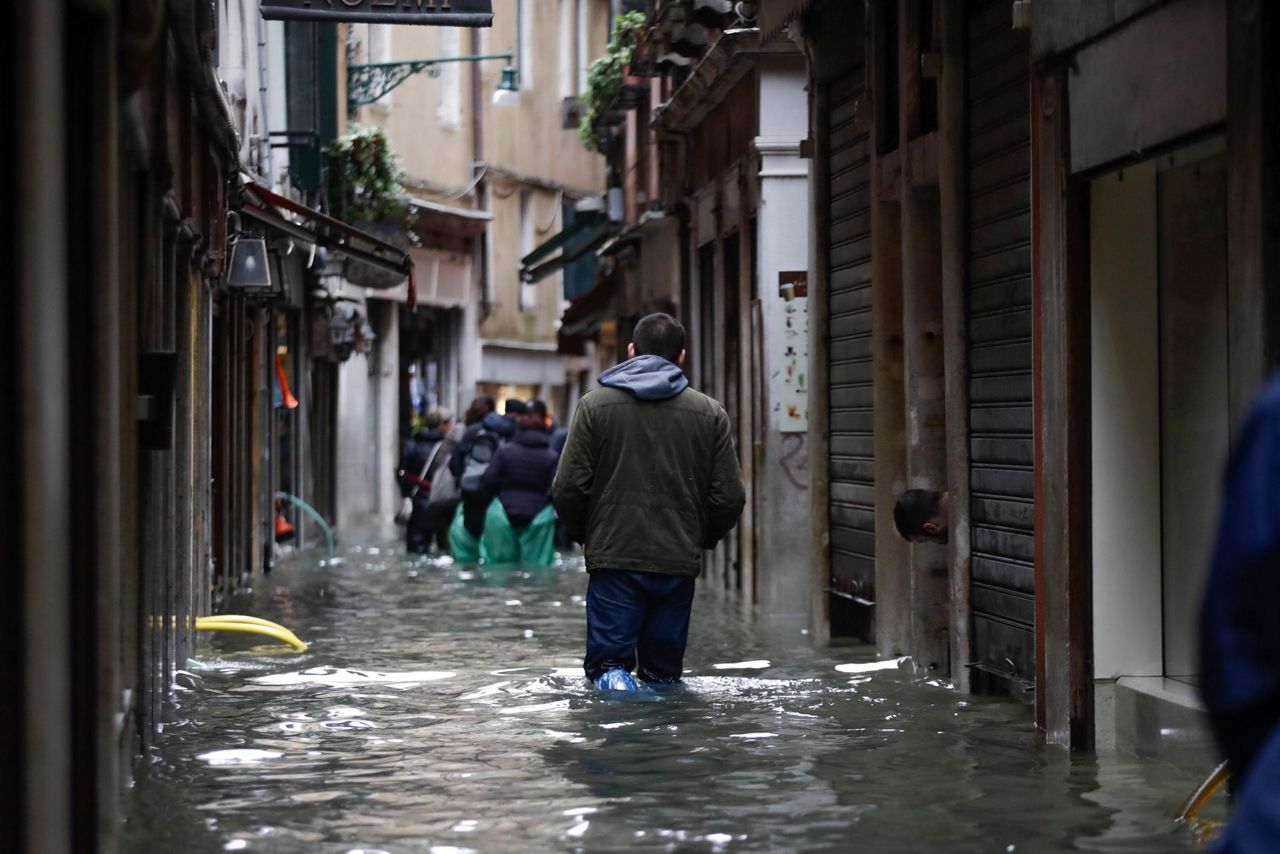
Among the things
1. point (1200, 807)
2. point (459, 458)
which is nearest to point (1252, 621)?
point (1200, 807)

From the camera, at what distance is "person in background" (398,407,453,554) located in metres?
23.0

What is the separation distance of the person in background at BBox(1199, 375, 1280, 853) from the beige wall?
3199 centimetres

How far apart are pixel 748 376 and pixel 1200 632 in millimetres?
13624

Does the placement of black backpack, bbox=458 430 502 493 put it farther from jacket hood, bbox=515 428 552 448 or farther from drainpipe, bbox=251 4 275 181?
drainpipe, bbox=251 4 275 181

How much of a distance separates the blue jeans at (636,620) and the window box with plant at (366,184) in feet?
50.1

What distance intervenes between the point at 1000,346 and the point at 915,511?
90 cm

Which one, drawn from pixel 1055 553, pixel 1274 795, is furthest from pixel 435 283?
pixel 1274 795

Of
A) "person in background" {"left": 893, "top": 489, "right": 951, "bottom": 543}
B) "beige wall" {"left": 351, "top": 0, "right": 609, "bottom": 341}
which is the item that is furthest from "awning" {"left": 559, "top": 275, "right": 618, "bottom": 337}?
"person in background" {"left": 893, "top": 489, "right": 951, "bottom": 543}

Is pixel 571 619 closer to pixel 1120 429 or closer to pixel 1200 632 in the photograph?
pixel 1120 429

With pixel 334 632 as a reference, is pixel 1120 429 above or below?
above

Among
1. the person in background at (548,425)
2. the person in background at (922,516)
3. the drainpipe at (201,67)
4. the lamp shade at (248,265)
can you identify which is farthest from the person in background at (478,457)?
the person in background at (922,516)

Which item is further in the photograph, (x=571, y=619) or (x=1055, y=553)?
(x=571, y=619)

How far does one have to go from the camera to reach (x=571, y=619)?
14430mm

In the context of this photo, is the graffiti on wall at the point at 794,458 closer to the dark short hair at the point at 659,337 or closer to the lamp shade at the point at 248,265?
the lamp shade at the point at 248,265
